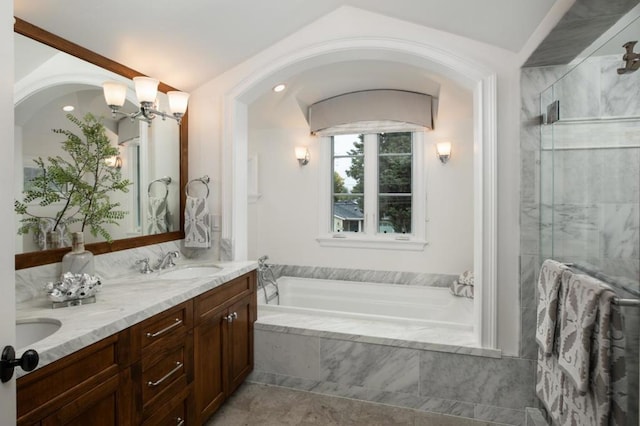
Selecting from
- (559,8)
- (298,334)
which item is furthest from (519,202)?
(298,334)

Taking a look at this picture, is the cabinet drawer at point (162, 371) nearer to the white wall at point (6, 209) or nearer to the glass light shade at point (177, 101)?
the white wall at point (6, 209)

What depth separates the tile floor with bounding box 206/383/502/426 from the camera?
221 cm

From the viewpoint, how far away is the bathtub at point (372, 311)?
2.47 m

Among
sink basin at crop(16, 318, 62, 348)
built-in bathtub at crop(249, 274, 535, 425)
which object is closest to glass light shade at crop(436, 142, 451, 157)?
built-in bathtub at crop(249, 274, 535, 425)

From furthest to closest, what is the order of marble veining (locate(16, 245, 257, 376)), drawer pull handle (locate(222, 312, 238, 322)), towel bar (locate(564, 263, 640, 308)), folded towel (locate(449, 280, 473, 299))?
folded towel (locate(449, 280, 473, 299))
drawer pull handle (locate(222, 312, 238, 322))
towel bar (locate(564, 263, 640, 308))
marble veining (locate(16, 245, 257, 376))

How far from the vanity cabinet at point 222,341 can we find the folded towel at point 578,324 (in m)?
1.82

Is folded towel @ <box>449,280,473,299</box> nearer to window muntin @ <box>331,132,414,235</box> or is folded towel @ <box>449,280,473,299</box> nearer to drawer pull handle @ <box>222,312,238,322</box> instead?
window muntin @ <box>331,132,414,235</box>

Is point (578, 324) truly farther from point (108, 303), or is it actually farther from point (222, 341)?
point (108, 303)

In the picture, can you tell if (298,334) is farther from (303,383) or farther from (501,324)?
(501,324)

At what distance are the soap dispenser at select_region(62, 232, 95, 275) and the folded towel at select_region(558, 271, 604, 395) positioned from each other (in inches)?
89.5

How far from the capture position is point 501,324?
7.34ft

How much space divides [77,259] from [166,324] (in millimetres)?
550

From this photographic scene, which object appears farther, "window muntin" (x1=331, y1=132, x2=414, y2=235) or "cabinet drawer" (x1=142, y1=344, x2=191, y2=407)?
"window muntin" (x1=331, y1=132, x2=414, y2=235)

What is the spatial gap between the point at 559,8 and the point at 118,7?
2162 mm
